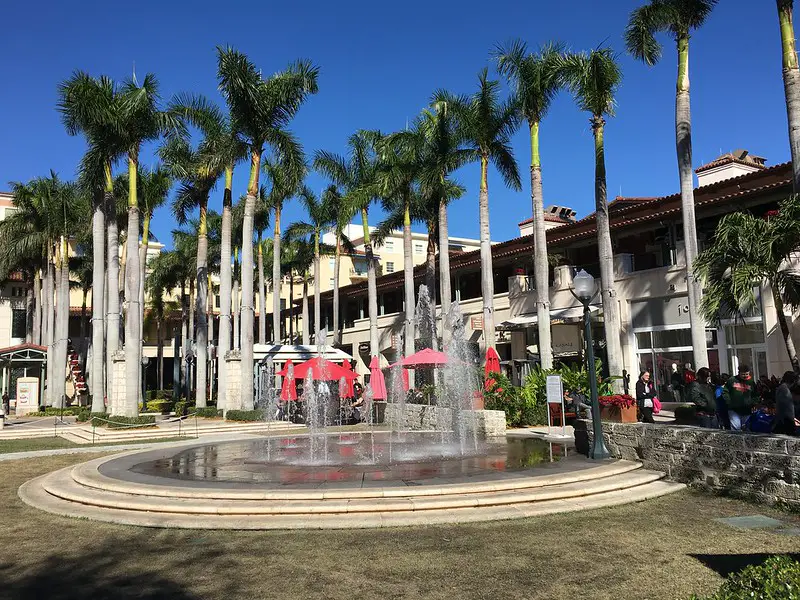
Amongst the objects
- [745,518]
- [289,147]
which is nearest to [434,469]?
[745,518]

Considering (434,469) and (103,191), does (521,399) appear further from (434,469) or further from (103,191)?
(103,191)

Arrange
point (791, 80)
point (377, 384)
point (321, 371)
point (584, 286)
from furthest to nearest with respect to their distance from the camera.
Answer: point (377, 384) → point (321, 371) → point (791, 80) → point (584, 286)

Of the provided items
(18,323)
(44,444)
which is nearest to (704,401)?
(44,444)

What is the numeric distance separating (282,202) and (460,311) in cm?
1355

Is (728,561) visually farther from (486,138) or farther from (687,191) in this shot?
(486,138)

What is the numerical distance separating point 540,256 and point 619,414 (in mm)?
8873

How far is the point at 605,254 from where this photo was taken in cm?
2294

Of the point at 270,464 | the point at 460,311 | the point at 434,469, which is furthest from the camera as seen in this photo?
the point at 460,311

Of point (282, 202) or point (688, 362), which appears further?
point (282, 202)

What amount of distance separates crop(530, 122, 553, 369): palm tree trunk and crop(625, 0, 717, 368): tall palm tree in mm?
4919

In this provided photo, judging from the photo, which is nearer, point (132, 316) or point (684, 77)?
point (684, 77)

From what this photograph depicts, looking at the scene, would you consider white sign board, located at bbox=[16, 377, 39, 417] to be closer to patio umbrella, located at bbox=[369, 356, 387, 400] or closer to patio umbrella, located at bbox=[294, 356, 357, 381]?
patio umbrella, located at bbox=[294, 356, 357, 381]

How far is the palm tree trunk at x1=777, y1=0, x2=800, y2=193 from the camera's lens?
48.9 ft

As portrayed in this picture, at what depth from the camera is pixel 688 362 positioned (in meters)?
25.8
